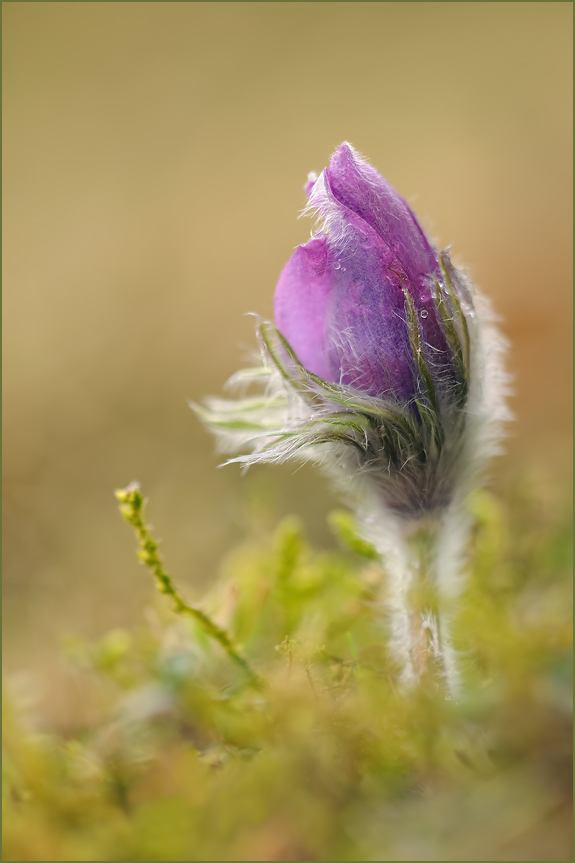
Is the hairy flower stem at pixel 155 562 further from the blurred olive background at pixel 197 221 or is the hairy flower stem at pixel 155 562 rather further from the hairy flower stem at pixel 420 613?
the blurred olive background at pixel 197 221

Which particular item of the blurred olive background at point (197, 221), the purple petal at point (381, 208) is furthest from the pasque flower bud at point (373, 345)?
the blurred olive background at point (197, 221)

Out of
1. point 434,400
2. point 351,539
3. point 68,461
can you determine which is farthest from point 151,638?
point 68,461

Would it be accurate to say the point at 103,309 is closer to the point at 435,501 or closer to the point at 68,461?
the point at 68,461

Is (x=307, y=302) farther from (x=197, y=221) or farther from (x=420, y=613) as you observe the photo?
(x=197, y=221)

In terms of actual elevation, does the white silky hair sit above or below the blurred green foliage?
above

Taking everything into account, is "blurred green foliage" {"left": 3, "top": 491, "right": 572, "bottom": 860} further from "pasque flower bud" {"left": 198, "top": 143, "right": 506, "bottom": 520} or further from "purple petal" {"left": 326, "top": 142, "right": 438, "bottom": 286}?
"purple petal" {"left": 326, "top": 142, "right": 438, "bottom": 286}

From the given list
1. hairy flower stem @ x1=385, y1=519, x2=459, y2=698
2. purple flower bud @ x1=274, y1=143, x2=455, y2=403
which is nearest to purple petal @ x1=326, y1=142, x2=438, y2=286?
purple flower bud @ x1=274, y1=143, x2=455, y2=403
